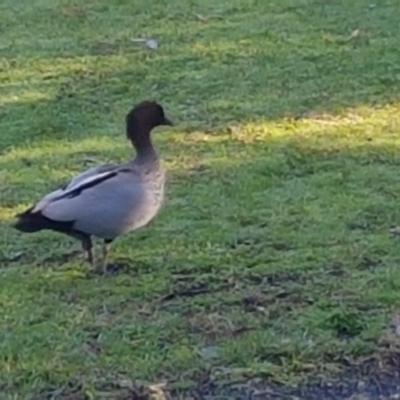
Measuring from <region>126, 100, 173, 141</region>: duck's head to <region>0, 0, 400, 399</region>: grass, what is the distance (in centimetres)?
46

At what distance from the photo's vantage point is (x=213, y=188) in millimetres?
7363

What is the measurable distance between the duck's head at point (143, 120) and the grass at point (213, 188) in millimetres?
463

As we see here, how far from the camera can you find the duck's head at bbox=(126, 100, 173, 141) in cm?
643

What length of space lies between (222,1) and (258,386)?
7.88 meters

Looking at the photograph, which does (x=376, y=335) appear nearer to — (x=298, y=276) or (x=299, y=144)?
(x=298, y=276)

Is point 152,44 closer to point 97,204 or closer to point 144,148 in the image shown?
point 144,148

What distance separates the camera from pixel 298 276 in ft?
19.5

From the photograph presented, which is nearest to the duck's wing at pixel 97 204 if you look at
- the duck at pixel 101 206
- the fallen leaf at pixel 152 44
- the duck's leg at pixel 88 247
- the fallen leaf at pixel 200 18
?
the duck at pixel 101 206

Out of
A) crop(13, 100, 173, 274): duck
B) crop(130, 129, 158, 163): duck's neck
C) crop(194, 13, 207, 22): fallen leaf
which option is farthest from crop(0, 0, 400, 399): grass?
crop(130, 129, 158, 163): duck's neck

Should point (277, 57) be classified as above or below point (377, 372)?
below

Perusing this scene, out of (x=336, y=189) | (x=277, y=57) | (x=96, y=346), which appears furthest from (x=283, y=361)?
(x=277, y=57)

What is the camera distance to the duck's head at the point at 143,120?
253 inches

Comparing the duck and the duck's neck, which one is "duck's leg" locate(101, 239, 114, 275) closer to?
the duck

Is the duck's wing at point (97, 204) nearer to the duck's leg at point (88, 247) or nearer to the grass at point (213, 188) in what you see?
the duck's leg at point (88, 247)
